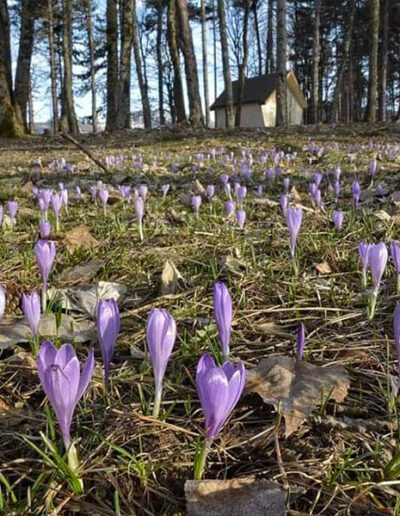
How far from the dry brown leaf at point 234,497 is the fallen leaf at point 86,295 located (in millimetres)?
889

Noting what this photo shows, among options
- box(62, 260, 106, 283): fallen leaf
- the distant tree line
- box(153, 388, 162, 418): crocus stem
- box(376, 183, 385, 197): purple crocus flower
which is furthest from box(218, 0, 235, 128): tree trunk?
box(153, 388, 162, 418): crocus stem

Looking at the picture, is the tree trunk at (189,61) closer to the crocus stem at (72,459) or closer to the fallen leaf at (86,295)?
the fallen leaf at (86,295)

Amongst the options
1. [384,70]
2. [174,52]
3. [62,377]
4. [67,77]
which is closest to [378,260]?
[62,377]

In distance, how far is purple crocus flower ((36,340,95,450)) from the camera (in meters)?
0.86

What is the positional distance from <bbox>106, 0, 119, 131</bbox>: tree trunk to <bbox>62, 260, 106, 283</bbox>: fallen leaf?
14.2 m

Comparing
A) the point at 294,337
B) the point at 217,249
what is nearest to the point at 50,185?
the point at 217,249

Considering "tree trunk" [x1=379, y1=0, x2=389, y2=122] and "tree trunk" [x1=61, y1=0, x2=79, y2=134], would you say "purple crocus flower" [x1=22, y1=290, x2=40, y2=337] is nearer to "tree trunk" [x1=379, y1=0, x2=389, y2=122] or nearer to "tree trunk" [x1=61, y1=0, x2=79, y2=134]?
"tree trunk" [x1=61, y1=0, x2=79, y2=134]

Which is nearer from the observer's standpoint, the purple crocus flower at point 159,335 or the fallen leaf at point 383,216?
the purple crocus flower at point 159,335

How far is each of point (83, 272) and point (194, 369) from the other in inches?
36.3

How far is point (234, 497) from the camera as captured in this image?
0.87m

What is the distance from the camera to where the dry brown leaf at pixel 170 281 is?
187cm

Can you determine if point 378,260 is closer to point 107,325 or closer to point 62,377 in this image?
point 107,325

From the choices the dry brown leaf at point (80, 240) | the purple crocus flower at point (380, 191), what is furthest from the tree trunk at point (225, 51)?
the dry brown leaf at point (80, 240)

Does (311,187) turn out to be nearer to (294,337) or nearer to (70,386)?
(294,337)
